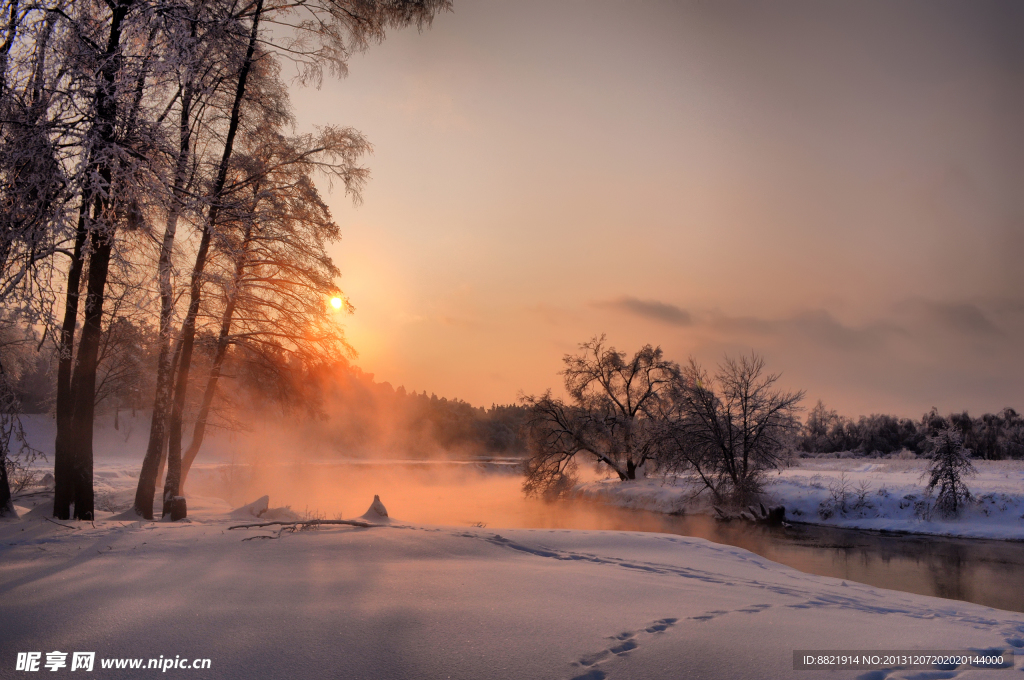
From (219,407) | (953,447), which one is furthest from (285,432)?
(953,447)

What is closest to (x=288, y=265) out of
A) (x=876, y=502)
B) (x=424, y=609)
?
(x=424, y=609)

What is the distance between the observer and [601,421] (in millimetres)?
31781

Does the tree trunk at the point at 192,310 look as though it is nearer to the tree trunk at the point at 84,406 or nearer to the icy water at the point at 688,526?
the tree trunk at the point at 84,406

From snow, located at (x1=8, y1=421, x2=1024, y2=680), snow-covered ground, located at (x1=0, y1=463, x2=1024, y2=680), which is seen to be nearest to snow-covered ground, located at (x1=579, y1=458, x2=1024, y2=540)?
snow, located at (x1=8, y1=421, x2=1024, y2=680)

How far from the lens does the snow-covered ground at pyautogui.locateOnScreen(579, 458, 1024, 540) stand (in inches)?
764

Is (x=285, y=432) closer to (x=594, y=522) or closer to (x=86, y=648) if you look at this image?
(x=594, y=522)

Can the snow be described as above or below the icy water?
above

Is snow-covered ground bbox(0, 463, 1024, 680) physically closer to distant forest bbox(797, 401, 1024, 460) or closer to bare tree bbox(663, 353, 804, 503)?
bare tree bbox(663, 353, 804, 503)

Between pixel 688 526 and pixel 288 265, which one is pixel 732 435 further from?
pixel 288 265

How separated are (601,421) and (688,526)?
35.7 ft

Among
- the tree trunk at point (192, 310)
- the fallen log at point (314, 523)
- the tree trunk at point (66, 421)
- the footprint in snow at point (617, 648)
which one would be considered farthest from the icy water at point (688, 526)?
the footprint in snow at point (617, 648)

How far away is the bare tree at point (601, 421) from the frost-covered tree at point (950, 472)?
11.5m

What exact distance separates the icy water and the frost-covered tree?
94.0 inches

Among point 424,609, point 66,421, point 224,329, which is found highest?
point 224,329
